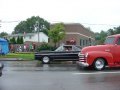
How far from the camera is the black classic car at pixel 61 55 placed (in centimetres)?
2514

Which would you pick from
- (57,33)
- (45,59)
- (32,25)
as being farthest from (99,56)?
(32,25)

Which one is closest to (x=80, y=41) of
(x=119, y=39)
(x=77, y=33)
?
(x=77, y=33)

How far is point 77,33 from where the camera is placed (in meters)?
66.6

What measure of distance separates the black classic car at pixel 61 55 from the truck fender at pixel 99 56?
6340mm

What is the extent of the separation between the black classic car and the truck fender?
634cm

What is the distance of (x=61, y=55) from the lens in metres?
25.2

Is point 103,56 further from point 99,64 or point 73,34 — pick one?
point 73,34

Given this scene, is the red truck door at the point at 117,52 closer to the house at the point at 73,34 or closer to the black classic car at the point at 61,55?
the black classic car at the point at 61,55

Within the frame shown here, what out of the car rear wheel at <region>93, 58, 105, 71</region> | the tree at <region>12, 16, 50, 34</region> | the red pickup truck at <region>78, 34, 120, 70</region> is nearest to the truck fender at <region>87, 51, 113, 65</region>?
the red pickup truck at <region>78, 34, 120, 70</region>

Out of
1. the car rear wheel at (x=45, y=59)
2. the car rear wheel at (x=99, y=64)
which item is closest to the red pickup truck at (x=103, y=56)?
the car rear wheel at (x=99, y=64)

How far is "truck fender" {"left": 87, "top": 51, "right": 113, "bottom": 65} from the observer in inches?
731

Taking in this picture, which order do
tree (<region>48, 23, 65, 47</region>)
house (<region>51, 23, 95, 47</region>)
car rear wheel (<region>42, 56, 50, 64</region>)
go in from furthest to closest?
house (<region>51, 23, 95, 47</region>) < tree (<region>48, 23, 65, 47</region>) < car rear wheel (<region>42, 56, 50, 64</region>)

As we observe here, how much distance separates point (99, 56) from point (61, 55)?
22.5 ft

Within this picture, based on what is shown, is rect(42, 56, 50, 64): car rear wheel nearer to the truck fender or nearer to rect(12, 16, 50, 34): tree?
the truck fender
